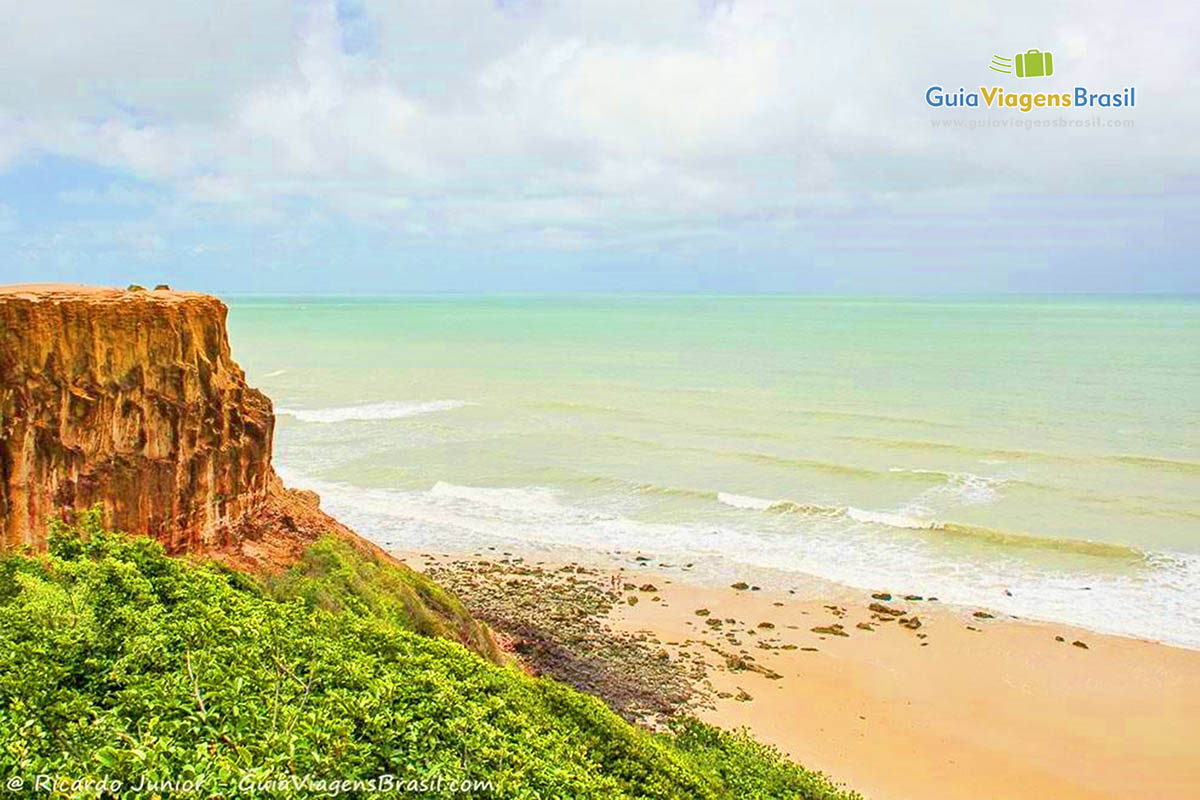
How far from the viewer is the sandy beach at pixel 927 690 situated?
15961mm

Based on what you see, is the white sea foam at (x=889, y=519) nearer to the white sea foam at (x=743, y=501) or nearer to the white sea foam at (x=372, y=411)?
the white sea foam at (x=743, y=501)

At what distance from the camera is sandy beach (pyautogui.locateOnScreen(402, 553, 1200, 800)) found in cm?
1596

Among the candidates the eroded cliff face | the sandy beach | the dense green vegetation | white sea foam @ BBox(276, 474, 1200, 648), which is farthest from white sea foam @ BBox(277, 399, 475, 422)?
the dense green vegetation

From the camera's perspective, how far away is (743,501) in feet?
108

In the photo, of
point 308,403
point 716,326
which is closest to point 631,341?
point 716,326

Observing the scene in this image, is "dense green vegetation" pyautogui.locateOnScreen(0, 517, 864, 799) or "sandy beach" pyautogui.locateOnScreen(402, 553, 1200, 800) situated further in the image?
"sandy beach" pyautogui.locateOnScreen(402, 553, 1200, 800)

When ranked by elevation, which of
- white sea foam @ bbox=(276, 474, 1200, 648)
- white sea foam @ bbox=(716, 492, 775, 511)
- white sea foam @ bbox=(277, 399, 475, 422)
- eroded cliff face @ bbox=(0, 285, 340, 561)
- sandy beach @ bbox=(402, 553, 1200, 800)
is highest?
eroded cliff face @ bbox=(0, 285, 340, 561)

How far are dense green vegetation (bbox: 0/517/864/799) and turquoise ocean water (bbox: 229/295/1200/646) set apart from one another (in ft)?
55.1

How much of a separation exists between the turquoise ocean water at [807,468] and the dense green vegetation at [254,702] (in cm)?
1678

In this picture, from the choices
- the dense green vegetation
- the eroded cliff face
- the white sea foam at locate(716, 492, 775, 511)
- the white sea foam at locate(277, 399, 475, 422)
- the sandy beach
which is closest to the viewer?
the dense green vegetation

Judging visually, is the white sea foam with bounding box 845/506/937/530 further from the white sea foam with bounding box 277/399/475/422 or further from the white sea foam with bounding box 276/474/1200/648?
the white sea foam with bounding box 277/399/475/422

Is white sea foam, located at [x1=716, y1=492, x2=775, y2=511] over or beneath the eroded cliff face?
beneath

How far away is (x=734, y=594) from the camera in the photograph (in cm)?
2444

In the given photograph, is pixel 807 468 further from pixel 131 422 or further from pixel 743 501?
pixel 131 422
